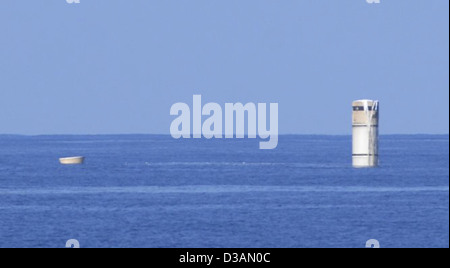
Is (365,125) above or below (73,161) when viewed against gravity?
above

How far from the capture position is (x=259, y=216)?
92.9 metres

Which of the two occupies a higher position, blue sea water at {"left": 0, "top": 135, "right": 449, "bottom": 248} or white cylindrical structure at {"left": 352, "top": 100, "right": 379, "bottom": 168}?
white cylindrical structure at {"left": 352, "top": 100, "right": 379, "bottom": 168}

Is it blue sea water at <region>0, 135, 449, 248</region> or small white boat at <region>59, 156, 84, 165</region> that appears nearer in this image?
blue sea water at <region>0, 135, 449, 248</region>

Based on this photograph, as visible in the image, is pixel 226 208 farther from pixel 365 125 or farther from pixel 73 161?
pixel 73 161

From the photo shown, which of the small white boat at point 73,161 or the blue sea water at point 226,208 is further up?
the small white boat at point 73,161

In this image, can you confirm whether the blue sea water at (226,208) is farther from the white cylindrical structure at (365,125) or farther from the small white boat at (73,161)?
the small white boat at (73,161)

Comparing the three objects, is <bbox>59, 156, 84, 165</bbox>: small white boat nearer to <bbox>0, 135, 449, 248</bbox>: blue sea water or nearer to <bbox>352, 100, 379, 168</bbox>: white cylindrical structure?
<bbox>0, 135, 449, 248</bbox>: blue sea water

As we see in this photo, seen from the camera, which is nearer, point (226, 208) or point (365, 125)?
point (226, 208)

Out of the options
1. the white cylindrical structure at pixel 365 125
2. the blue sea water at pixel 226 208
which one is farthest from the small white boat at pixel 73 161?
the white cylindrical structure at pixel 365 125

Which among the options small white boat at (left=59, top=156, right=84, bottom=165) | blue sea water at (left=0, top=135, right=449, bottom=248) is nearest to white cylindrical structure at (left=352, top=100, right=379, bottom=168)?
blue sea water at (left=0, top=135, right=449, bottom=248)

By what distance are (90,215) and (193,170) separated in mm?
77798

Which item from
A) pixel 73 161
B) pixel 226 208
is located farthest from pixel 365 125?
pixel 73 161
